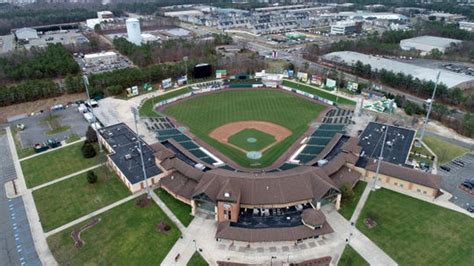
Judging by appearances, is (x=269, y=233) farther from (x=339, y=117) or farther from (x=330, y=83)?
(x=330, y=83)

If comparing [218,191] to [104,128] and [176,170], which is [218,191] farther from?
[104,128]

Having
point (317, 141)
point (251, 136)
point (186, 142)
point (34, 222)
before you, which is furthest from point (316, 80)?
point (34, 222)

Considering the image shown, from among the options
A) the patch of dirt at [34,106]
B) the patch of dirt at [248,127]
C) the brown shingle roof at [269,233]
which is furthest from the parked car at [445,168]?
the patch of dirt at [34,106]

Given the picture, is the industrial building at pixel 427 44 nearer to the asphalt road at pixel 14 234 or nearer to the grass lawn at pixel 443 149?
the grass lawn at pixel 443 149

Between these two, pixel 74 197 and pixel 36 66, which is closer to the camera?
pixel 74 197

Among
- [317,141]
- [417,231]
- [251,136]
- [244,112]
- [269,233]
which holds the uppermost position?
[244,112]

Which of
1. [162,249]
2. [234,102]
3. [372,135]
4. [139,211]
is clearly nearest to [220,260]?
[162,249]
